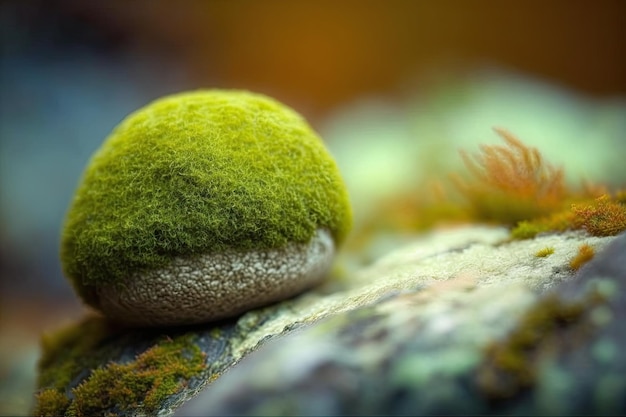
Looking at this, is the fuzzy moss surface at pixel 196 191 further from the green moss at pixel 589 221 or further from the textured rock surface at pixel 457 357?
the green moss at pixel 589 221

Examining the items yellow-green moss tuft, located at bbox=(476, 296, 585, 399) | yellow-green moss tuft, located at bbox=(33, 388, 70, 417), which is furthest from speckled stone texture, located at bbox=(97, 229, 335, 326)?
yellow-green moss tuft, located at bbox=(476, 296, 585, 399)

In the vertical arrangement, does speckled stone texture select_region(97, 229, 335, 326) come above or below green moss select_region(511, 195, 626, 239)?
above

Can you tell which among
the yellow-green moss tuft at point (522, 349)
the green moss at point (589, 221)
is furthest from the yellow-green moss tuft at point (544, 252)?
the yellow-green moss tuft at point (522, 349)

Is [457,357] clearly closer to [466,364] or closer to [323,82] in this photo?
[466,364]

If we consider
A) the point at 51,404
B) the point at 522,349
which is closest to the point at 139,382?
the point at 51,404

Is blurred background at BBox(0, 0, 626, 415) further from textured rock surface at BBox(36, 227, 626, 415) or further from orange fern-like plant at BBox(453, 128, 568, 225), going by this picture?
textured rock surface at BBox(36, 227, 626, 415)
